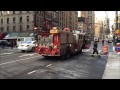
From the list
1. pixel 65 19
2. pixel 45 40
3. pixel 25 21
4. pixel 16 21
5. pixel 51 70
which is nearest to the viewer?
pixel 51 70

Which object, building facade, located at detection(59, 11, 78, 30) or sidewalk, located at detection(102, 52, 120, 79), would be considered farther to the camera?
building facade, located at detection(59, 11, 78, 30)

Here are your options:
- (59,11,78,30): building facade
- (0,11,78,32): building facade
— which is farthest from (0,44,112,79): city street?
(59,11,78,30): building facade

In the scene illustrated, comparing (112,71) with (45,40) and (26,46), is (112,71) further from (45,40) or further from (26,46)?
(26,46)

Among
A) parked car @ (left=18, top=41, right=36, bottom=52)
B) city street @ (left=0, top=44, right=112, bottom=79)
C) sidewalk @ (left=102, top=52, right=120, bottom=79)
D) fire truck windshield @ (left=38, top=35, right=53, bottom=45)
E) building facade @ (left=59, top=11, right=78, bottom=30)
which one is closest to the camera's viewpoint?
sidewalk @ (left=102, top=52, right=120, bottom=79)

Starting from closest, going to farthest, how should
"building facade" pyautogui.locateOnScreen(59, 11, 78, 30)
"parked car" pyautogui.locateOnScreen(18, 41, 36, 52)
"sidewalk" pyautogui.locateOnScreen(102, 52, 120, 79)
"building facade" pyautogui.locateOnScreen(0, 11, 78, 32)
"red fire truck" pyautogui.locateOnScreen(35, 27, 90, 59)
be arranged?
1. "sidewalk" pyautogui.locateOnScreen(102, 52, 120, 79)
2. "red fire truck" pyautogui.locateOnScreen(35, 27, 90, 59)
3. "parked car" pyautogui.locateOnScreen(18, 41, 36, 52)
4. "building facade" pyautogui.locateOnScreen(0, 11, 78, 32)
5. "building facade" pyautogui.locateOnScreen(59, 11, 78, 30)

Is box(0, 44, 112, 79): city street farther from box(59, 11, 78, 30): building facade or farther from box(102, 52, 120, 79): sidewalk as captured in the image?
box(59, 11, 78, 30): building facade

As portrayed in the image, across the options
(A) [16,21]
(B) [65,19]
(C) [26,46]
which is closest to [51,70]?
(C) [26,46]

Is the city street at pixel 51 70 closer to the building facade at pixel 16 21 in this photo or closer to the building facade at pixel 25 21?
the building facade at pixel 25 21

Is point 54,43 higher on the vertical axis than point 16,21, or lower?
lower

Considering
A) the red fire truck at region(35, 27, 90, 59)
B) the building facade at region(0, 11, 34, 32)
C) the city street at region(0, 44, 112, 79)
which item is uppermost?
the building facade at region(0, 11, 34, 32)
